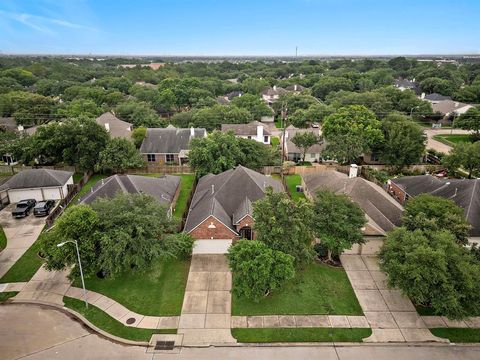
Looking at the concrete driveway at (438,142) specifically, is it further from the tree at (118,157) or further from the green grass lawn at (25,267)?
the green grass lawn at (25,267)

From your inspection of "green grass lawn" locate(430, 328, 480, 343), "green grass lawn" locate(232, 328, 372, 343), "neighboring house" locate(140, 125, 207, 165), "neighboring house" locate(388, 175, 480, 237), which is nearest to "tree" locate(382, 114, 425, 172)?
"neighboring house" locate(388, 175, 480, 237)

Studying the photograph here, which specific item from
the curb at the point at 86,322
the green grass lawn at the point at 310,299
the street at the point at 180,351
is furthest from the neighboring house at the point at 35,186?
the green grass lawn at the point at 310,299

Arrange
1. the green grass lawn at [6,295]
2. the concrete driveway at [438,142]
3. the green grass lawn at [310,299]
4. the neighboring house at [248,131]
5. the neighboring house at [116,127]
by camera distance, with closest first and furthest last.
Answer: the green grass lawn at [310,299]
the green grass lawn at [6,295]
the neighboring house at [116,127]
the concrete driveway at [438,142]
the neighboring house at [248,131]

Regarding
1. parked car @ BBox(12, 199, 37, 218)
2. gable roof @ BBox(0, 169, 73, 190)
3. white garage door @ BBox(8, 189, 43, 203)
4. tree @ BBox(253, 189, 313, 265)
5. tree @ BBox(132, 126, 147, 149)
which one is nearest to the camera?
tree @ BBox(253, 189, 313, 265)

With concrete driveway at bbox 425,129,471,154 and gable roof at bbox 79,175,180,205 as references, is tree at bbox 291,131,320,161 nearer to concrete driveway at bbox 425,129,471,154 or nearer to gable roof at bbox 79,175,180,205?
gable roof at bbox 79,175,180,205

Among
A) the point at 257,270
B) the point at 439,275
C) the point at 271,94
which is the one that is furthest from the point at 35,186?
the point at 271,94

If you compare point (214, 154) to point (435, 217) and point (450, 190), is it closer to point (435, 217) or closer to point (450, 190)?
point (435, 217)

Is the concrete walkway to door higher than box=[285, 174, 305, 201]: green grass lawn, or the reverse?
box=[285, 174, 305, 201]: green grass lawn
